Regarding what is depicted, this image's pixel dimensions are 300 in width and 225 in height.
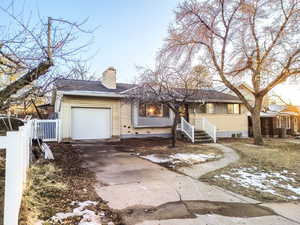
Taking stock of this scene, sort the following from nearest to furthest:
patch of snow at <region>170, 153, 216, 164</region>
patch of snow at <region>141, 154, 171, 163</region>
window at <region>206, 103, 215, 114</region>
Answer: patch of snow at <region>141, 154, 171, 163</region>, patch of snow at <region>170, 153, 216, 164</region>, window at <region>206, 103, 215, 114</region>

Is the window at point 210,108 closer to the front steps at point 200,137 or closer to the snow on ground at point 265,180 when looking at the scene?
the front steps at point 200,137

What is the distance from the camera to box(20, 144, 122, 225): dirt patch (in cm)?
342

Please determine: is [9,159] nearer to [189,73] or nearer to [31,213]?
[31,213]

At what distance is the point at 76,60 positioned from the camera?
504cm

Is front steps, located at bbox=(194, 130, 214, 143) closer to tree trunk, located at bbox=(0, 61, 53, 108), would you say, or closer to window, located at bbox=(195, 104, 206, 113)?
window, located at bbox=(195, 104, 206, 113)

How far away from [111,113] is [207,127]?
7.18 metres

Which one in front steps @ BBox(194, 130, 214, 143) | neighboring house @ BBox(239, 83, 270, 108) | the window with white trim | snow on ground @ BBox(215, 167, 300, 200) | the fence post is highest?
neighboring house @ BBox(239, 83, 270, 108)

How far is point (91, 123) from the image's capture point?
12875mm

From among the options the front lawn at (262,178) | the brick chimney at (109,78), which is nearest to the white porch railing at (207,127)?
the front lawn at (262,178)

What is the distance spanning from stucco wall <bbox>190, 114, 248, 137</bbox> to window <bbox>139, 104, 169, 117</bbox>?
2456mm

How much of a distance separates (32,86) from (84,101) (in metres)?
8.13

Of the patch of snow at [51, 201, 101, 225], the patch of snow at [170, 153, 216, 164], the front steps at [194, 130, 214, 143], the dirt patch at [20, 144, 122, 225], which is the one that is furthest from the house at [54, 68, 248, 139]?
the patch of snow at [51, 201, 101, 225]

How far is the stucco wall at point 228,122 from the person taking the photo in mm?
16484

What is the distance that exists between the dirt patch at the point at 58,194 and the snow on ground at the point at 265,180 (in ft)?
12.9
